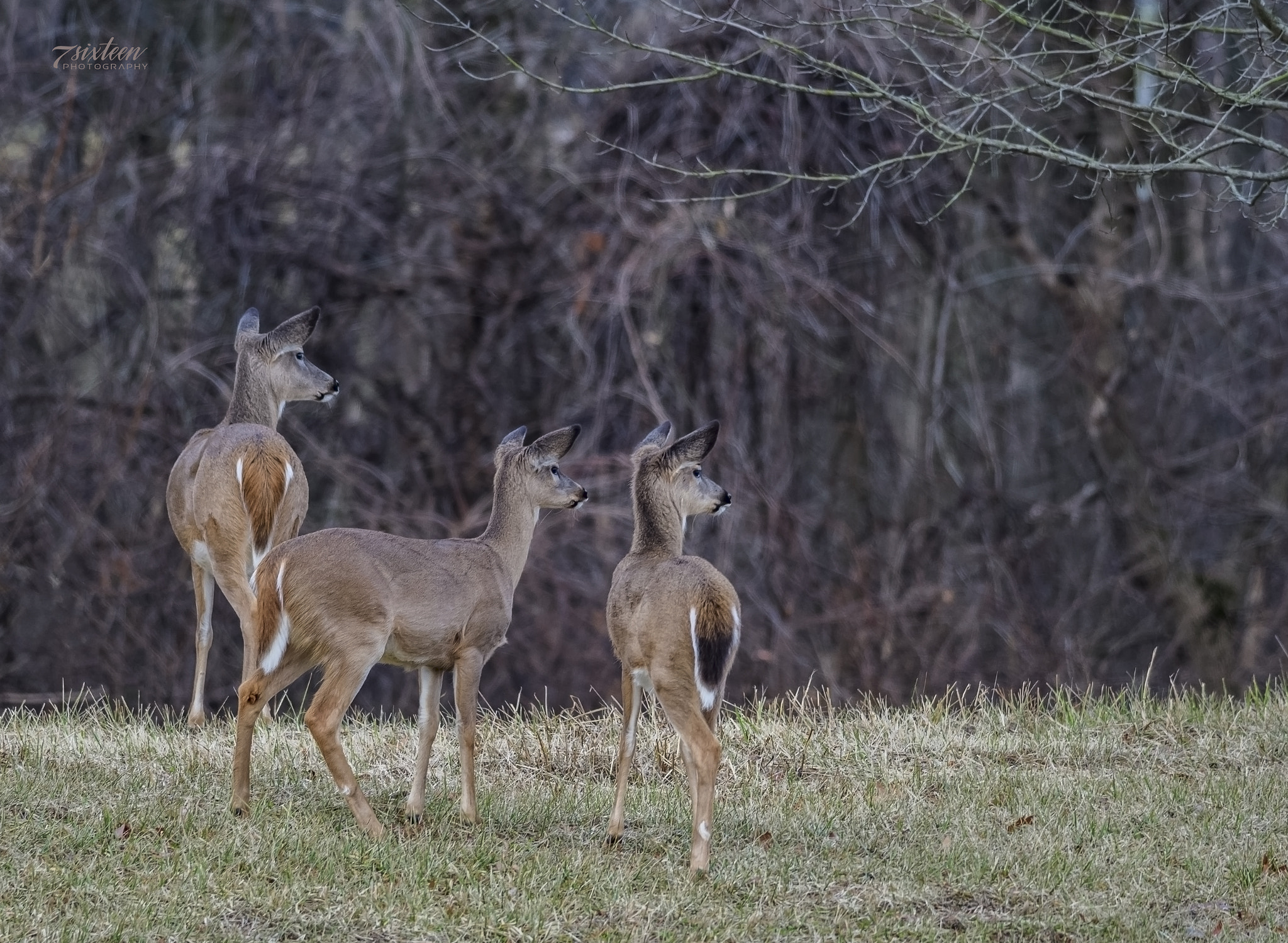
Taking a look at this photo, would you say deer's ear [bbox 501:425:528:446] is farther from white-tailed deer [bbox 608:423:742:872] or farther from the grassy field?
the grassy field

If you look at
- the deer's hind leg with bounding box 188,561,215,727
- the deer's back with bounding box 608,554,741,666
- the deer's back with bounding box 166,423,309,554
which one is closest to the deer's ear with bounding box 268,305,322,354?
the deer's back with bounding box 166,423,309,554

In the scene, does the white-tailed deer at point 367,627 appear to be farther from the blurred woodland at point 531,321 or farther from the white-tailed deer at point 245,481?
the blurred woodland at point 531,321

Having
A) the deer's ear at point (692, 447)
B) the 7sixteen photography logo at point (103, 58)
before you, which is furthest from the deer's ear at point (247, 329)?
the 7sixteen photography logo at point (103, 58)

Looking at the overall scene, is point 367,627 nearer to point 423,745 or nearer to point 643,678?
point 423,745

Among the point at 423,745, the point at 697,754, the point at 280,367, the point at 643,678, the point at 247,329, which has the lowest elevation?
the point at 423,745

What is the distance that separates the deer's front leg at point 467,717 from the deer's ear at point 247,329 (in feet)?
8.88

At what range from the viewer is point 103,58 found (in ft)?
47.9

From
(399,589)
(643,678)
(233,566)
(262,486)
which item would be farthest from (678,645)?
(233,566)

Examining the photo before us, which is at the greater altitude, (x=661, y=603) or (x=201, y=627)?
(x=661, y=603)

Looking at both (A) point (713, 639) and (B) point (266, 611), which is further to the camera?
(B) point (266, 611)

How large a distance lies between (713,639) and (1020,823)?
1719 mm

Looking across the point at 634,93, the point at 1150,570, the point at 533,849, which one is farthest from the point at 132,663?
the point at 1150,570

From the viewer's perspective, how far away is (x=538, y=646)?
13422mm

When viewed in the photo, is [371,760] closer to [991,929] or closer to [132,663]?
[991,929]
